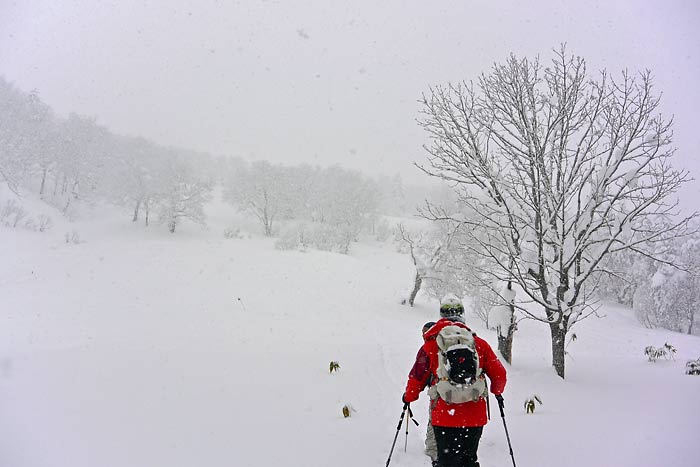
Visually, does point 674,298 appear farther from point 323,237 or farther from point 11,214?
point 11,214

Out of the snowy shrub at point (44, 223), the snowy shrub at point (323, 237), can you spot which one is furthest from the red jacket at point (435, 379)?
the snowy shrub at point (323, 237)

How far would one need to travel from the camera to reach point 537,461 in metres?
4.76

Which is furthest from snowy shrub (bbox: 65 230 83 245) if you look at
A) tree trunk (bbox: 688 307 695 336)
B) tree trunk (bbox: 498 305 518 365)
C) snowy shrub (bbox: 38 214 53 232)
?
tree trunk (bbox: 688 307 695 336)

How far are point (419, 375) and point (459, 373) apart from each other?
1.75ft

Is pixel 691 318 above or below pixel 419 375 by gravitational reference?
below

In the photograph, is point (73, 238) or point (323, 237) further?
point (323, 237)

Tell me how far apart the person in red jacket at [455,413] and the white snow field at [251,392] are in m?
1.41

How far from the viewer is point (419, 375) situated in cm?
393

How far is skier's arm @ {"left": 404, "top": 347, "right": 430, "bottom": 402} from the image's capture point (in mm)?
3883

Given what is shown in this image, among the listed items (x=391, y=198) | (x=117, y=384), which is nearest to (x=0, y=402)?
(x=117, y=384)

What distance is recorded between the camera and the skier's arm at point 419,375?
3.88 m

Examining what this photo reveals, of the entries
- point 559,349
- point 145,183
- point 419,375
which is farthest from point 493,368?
point 145,183

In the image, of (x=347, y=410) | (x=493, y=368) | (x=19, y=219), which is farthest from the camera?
(x=19, y=219)

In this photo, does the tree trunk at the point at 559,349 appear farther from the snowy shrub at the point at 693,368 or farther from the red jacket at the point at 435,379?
the red jacket at the point at 435,379
